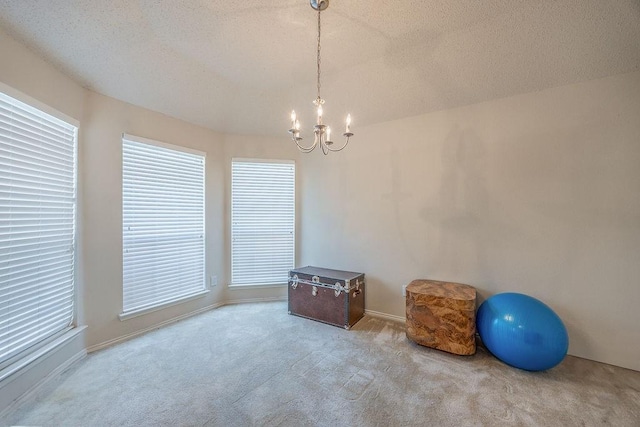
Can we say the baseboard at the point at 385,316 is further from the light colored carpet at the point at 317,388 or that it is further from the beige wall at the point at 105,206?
the beige wall at the point at 105,206

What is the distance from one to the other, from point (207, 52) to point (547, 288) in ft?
12.7

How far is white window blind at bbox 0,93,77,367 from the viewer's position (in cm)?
181

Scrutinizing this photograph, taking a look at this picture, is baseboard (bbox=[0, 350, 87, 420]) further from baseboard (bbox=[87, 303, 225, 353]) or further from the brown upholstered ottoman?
the brown upholstered ottoman

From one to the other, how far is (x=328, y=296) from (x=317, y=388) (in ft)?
4.03

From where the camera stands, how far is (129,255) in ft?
9.32

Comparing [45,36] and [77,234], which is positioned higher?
[45,36]

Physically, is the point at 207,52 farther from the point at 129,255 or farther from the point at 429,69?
the point at 129,255

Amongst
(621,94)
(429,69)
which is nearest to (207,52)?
(429,69)

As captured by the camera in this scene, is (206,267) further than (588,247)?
Yes

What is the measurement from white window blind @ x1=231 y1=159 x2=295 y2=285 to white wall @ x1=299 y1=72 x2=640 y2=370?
906 mm

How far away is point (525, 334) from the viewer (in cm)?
208

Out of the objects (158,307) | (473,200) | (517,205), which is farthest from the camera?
(158,307)

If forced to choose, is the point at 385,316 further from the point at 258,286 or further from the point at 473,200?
the point at 258,286

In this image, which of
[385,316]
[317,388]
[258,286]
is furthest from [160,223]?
[385,316]
